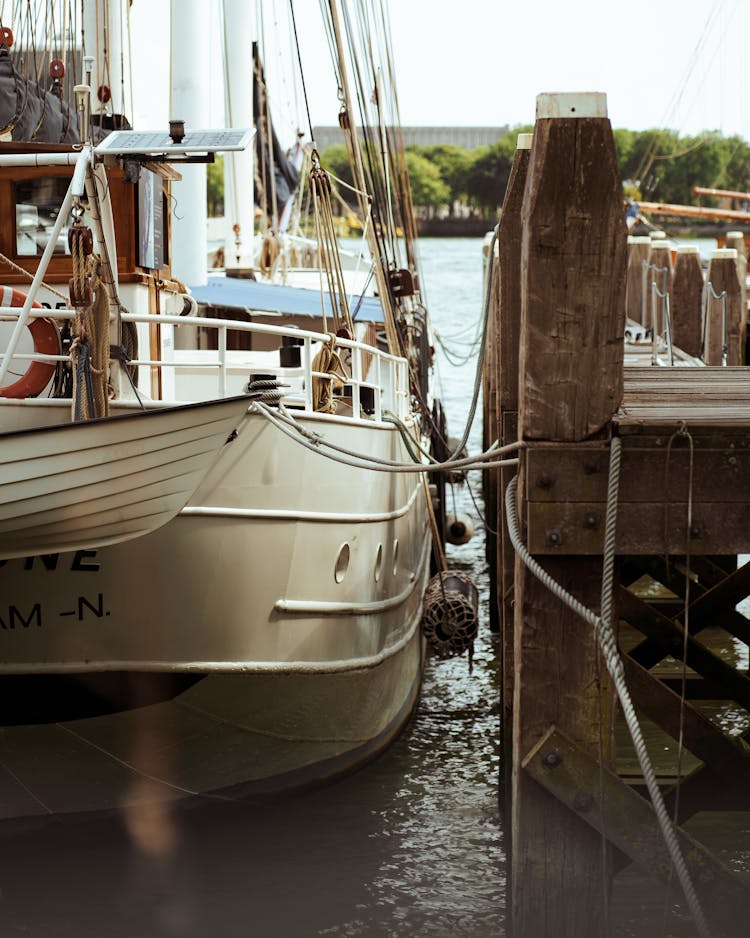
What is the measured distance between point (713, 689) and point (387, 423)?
293cm

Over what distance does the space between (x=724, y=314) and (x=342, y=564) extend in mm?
7439

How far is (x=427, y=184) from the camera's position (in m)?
112

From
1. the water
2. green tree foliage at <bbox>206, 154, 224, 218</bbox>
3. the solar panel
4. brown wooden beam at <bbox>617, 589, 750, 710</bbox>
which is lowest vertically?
the water

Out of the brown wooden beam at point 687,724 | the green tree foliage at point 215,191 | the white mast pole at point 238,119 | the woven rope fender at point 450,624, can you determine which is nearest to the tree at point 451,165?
the green tree foliage at point 215,191

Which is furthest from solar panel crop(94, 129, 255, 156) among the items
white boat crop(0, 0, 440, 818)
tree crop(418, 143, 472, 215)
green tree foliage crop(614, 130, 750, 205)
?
tree crop(418, 143, 472, 215)

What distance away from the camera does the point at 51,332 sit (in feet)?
25.5

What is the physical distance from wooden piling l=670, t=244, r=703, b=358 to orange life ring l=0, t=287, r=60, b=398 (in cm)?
979

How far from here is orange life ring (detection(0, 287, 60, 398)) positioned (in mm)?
7625

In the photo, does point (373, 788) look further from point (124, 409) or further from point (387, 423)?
point (124, 409)

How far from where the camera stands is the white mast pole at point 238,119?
1684cm

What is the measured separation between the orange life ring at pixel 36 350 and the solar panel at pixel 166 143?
104 centimetres

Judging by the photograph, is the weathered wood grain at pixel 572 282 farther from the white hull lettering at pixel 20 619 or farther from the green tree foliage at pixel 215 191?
the green tree foliage at pixel 215 191

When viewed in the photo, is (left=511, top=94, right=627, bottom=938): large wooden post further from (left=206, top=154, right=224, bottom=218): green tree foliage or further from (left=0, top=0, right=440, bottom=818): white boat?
(left=206, top=154, right=224, bottom=218): green tree foliage

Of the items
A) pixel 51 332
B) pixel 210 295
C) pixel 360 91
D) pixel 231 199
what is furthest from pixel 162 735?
pixel 231 199
